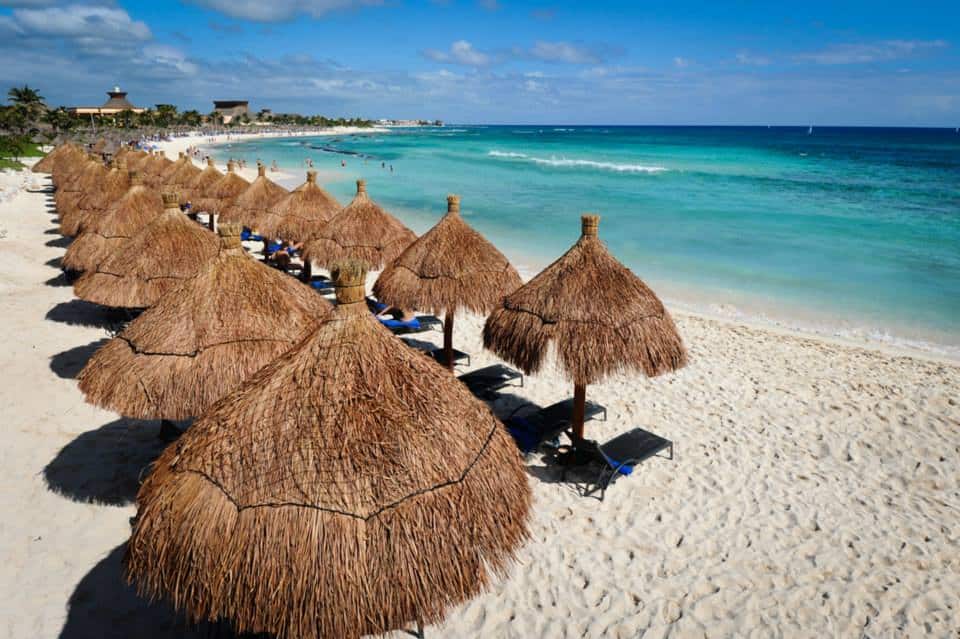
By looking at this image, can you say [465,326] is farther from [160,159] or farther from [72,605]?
[160,159]

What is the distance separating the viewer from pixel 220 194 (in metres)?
14.1

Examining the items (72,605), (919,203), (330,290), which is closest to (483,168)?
(919,203)

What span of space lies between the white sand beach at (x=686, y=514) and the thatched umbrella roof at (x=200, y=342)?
83 centimetres

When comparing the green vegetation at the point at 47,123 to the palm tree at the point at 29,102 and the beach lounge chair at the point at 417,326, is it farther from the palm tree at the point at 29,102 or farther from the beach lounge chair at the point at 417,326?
the beach lounge chair at the point at 417,326

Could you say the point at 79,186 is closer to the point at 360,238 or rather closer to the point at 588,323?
the point at 360,238

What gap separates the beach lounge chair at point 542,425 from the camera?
18.7 feet

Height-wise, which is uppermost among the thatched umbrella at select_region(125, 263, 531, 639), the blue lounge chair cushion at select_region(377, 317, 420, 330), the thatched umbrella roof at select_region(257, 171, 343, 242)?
the thatched umbrella roof at select_region(257, 171, 343, 242)

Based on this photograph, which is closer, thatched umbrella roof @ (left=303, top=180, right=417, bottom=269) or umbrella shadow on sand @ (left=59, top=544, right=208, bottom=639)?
umbrella shadow on sand @ (left=59, top=544, right=208, bottom=639)

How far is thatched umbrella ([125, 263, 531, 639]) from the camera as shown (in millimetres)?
2355

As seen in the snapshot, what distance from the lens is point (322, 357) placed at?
2.71m

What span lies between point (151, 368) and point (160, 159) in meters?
18.5

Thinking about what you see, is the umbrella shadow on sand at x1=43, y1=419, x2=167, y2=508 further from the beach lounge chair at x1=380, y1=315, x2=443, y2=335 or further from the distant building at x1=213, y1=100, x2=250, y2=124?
the distant building at x1=213, y1=100, x2=250, y2=124

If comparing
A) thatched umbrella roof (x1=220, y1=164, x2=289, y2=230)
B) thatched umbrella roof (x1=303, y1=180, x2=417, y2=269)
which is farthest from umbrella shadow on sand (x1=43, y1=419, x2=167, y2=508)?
thatched umbrella roof (x1=220, y1=164, x2=289, y2=230)

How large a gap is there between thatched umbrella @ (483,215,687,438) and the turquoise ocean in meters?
7.41
